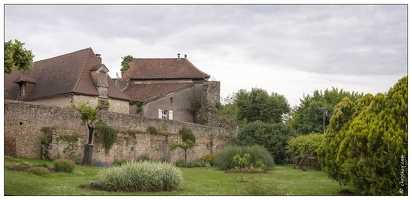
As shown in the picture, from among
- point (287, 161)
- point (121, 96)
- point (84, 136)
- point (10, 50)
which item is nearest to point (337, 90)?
point (287, 161)

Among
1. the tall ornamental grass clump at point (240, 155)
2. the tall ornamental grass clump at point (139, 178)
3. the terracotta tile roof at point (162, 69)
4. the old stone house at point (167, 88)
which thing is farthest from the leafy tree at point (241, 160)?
the terracotta tile roof at point (162, 69)

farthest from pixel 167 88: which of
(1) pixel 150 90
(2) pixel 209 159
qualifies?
(2) pixel 209 159

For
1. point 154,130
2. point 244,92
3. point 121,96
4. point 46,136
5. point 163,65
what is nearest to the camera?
point 46,136

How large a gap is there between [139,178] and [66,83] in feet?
66.1

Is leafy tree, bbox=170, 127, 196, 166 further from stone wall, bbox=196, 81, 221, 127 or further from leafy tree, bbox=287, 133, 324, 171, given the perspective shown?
stone wall, bbox=196, 81, 221, 127

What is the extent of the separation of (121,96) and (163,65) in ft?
35.3

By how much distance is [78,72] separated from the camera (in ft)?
108

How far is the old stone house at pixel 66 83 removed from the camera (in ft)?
105

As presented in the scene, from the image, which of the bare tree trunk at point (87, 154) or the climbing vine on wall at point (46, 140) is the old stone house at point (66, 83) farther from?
the bare tree trunk at point (87, 154)

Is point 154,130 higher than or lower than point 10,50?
lower

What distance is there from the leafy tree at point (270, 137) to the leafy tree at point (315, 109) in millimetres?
6657

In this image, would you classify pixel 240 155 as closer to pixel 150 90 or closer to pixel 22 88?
pixel 22 88

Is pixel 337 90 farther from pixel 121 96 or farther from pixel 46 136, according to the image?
pixel 46 136

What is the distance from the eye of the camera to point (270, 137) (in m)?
33.7
